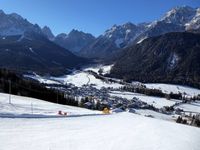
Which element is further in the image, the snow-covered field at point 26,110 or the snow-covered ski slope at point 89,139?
the snow-covered field at point 26,110

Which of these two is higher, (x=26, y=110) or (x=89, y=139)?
(x=26, y=110)

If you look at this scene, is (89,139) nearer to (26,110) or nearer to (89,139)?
(89,139)

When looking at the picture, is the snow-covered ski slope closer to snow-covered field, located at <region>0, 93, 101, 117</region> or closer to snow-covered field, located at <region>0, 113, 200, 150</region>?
snow-covered field, located at <region>0, 113, 200, 150</region>

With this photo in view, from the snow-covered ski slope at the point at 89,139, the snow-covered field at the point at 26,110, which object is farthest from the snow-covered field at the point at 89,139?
the snow-covered field at the point at 26,110

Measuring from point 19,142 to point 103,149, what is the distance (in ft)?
15.0

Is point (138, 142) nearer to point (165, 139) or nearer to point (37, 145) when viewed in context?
point (165, 139)

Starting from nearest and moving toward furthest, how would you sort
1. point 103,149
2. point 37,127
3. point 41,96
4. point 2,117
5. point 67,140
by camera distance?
point 103,149 → point 67,140 → point 37,127 → point 2,117 → point 41,96

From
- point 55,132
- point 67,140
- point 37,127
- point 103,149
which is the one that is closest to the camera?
point 103,149

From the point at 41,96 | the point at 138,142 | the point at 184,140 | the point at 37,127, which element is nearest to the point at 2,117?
the point at 37,127

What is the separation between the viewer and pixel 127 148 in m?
18.7

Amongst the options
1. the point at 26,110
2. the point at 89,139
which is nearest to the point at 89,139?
the point at 89,139

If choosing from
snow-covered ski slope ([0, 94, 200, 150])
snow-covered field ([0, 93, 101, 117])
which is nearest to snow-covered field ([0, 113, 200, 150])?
snow-covered ski slope ([0, 94, 200, 150])

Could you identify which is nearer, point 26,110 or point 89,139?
point 89,139

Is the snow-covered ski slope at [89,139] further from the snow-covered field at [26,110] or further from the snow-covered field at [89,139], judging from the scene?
the snow-covered field at [26,110]
